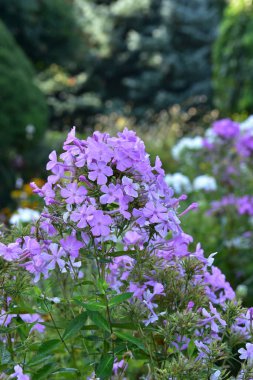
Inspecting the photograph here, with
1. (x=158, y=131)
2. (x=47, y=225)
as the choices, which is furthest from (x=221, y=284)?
(x=158, y=131)

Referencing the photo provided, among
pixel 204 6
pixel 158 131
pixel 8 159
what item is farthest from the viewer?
pixel 204 6

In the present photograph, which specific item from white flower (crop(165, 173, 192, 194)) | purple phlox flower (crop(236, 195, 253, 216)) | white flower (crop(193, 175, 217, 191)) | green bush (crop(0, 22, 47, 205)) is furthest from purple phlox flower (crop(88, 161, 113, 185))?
green bush (crop(0, 22, 47, 205))

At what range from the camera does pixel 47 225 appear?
4.38ft

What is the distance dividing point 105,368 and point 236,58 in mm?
7377

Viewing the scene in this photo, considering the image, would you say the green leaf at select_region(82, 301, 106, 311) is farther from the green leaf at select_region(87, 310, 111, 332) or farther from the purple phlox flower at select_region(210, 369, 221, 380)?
the purple phlox flower at select_region(210, 369, 221, 380)

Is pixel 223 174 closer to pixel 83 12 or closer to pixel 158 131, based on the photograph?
pixel 158 131

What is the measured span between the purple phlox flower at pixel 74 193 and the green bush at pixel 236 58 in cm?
697

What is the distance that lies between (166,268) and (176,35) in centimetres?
1618

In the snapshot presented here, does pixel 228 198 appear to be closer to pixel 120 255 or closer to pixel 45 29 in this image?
pixel 120 255

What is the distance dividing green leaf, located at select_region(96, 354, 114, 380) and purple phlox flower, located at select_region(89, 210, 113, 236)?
27 cm

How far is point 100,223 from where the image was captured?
123 cm

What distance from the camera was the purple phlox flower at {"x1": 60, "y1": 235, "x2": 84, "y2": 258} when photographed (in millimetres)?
1283

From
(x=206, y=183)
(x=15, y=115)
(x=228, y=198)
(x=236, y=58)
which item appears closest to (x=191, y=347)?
(x=228, y=198)

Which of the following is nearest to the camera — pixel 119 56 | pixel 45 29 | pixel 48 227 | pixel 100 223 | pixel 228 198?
pixel 100 223
